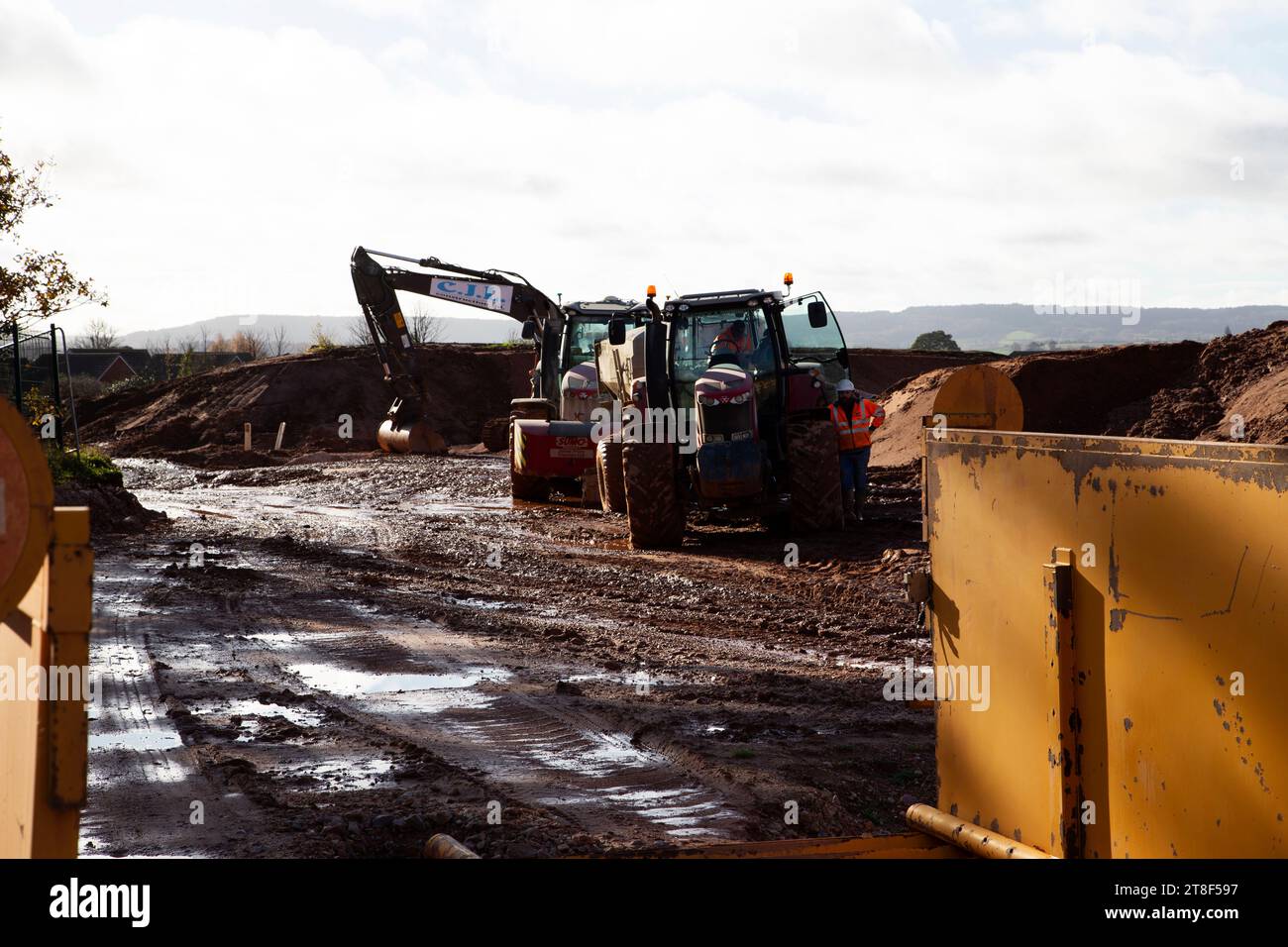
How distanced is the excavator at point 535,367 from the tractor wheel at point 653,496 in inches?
83.4

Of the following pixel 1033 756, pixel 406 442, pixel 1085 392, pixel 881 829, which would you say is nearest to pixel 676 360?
pixel 881 829

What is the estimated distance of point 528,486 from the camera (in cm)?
1884

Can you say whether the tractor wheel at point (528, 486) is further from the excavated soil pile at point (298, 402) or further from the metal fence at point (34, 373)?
the excavated soil pile at point (298, 402)

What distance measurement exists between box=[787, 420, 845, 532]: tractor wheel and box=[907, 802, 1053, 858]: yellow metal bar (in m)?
9.37

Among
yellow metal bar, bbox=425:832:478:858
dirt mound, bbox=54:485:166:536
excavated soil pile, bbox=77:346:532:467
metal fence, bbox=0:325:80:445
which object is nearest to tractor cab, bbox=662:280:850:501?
dirt mound, bbox=54:485:166:536

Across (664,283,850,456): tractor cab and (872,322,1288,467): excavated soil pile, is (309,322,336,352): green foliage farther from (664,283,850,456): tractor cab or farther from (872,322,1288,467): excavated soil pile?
(664,283,850,456): tractor cab

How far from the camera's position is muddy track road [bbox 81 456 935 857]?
507cm

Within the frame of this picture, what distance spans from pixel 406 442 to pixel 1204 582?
2632 cm

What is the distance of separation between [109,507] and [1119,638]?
1505cm

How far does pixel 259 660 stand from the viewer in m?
8.14

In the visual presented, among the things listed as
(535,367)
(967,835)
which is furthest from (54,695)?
(535,367)

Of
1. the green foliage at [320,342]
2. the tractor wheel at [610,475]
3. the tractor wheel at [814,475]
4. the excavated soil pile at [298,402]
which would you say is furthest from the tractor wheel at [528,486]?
the green foliage at [320,342]

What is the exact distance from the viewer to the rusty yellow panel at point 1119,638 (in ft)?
8.28

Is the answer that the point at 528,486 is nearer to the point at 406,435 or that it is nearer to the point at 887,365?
the point at 406,435
